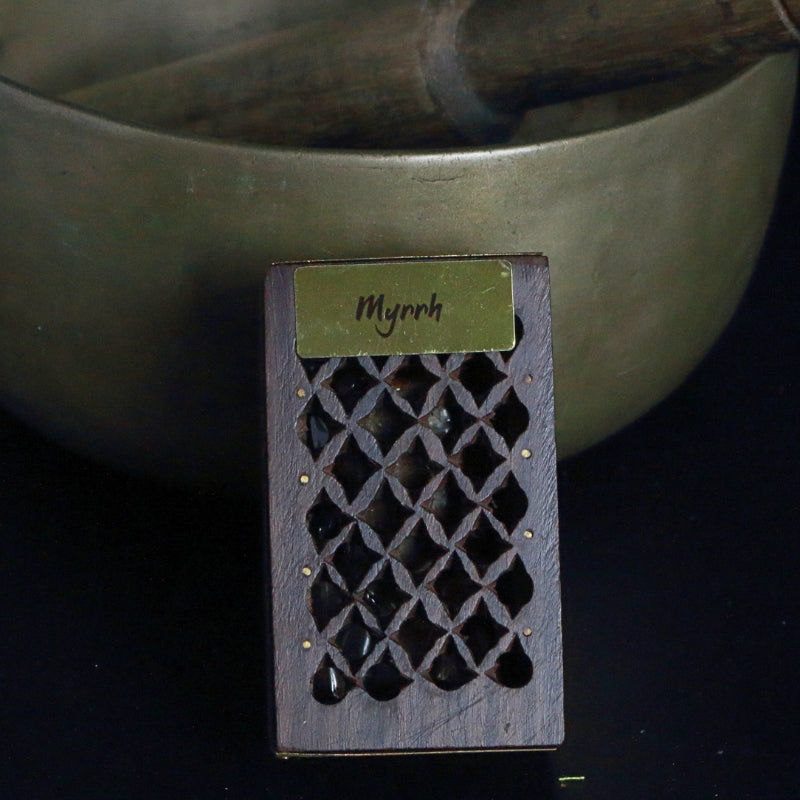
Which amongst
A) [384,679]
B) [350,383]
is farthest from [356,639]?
[350,383]

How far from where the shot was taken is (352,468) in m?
0.74

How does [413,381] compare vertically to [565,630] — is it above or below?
above

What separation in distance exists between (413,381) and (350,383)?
1.3 inches

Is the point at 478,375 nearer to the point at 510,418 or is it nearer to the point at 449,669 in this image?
the point at 510,418

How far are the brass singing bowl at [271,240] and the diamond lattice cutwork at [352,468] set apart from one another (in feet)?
0.19

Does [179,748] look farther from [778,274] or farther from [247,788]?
[778,274]

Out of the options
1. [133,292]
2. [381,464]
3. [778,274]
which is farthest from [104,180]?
[778,274]

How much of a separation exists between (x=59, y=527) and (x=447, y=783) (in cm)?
32

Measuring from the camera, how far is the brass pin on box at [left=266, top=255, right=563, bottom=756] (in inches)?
27.5

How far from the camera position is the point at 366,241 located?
727 millimetres

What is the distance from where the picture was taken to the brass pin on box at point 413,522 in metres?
0.70

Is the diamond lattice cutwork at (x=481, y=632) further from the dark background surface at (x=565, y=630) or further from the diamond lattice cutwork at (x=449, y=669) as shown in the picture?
the dark background surface at (x=565, y=630)

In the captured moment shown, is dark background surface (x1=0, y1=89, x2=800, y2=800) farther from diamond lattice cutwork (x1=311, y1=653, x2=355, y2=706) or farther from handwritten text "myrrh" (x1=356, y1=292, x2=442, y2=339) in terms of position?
handwritten text "myrrh" (x1=356, y1=292, x2=442, y2=339)

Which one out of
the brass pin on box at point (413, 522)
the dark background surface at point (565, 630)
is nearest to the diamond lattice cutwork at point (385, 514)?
the brass pin on box at point (413, 522)
